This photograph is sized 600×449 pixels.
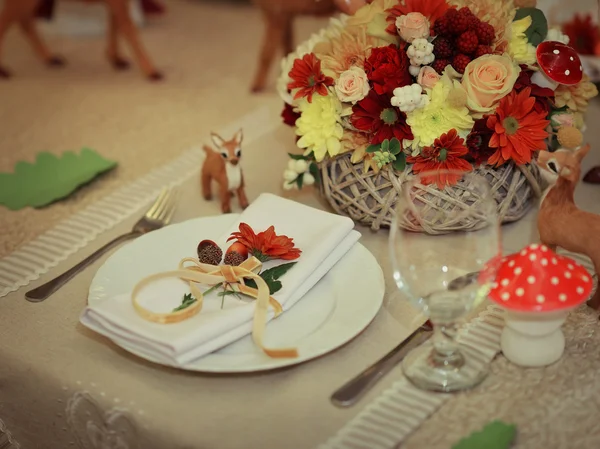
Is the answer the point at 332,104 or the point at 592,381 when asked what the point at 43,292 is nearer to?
the point at 332,104

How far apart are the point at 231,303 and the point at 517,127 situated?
1.36 ft

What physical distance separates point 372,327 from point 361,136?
27cm

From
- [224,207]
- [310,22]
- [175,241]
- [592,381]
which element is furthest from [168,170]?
[310,22]

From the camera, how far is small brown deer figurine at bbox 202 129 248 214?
3.60 feet

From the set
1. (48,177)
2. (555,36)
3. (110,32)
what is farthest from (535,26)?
(110,32)

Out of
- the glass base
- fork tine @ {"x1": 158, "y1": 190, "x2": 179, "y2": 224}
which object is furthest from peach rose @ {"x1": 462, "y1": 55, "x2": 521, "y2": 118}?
fork tine @ {"x1": 158, "y1": 190, "x2": 179, "y2": 224}

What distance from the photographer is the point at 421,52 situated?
924 millimetres

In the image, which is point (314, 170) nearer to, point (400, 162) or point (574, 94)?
point (400, 162)

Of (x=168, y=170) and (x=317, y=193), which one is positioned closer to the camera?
(x=317, y=193)

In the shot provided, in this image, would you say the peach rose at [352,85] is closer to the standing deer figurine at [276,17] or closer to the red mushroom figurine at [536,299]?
the red mushroom figurine at [536,299]

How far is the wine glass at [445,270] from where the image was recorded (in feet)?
2.41

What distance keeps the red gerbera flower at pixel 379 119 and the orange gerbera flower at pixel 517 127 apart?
11 centimetres

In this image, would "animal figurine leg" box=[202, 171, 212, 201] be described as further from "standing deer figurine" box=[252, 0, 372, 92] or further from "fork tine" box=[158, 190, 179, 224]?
"standing deer figurine" box=[252, 0, 372, 92]

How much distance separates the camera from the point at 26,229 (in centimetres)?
114
